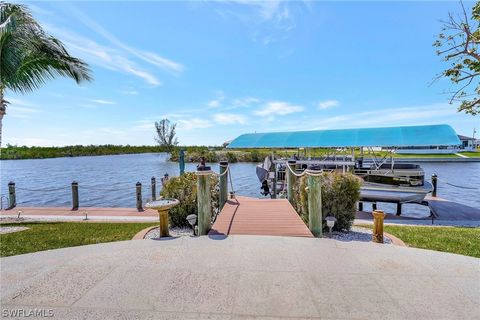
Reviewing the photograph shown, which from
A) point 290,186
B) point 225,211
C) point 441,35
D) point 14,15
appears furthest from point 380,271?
point 14,15

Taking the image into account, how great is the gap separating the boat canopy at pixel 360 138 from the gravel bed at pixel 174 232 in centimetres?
1064

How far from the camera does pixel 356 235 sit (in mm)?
6688

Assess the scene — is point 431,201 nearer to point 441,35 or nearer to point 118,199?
point 441,35

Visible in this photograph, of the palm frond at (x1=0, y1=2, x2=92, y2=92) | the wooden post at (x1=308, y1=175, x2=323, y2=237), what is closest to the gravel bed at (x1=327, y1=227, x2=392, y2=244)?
the wooden post at (x1=308, y1=175, x2=323, y2=237)

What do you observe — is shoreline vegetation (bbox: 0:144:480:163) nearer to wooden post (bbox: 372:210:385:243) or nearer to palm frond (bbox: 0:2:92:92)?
palm frond (bbox: 0:2:92:92)

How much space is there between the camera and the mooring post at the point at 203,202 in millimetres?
5836

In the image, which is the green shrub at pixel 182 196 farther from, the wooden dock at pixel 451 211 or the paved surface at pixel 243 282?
the wooden dock at pixel 451 211

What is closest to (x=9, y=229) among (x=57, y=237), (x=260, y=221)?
(x=57, y=237)

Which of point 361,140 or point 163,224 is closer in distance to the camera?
point 163,224

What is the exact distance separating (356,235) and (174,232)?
Answer: 480 centimetres

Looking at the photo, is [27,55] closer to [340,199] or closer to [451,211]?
[340,199]

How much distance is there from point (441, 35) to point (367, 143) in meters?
7.91

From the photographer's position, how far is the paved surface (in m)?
2.85

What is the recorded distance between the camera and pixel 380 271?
3779 millimetres
